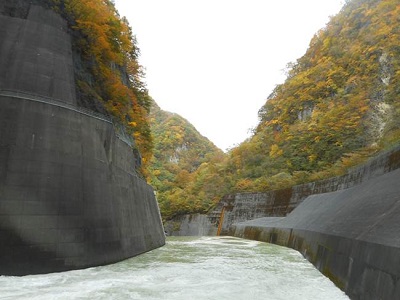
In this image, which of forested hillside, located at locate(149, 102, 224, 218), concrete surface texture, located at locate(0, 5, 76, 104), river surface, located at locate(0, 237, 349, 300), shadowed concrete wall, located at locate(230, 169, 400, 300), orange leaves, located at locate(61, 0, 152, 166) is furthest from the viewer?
forested hillside, located at locate(149, 102, 224, 218)

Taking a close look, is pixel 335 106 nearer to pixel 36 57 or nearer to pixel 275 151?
pixel 275 151

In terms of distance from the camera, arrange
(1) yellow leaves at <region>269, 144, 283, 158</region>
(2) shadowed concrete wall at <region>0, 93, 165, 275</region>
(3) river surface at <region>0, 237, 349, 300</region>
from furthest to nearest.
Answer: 1. (1) yellow leaves at <region>269, 144, 283, 158</region>
2. (2) shadowed concrete wall at <region>0, 93, 165, 275</region>
3. (3) river surface at <region>0, 237, 349, 300</region>

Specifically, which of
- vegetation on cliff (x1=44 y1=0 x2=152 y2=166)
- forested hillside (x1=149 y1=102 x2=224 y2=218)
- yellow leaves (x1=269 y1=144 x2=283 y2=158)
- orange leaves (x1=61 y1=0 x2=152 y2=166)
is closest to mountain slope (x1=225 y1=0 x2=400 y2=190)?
yellow leaves (x1=269 y1=144 x2=283 y2=158)

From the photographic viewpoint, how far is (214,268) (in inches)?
477

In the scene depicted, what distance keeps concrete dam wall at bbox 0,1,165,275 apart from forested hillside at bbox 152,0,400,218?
70.4 feet

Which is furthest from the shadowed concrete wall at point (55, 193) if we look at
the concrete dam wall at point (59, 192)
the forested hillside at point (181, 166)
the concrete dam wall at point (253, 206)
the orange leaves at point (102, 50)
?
the forested hillside at point (181, 166)

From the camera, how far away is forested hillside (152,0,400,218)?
3672cm

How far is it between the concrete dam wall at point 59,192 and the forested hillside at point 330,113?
21454 millimetres

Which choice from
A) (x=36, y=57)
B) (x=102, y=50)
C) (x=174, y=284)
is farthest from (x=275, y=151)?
(x=174, y=284)

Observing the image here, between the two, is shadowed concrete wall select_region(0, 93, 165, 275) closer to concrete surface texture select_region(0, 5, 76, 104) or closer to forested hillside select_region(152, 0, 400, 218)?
concrete surface texture select_region(0, 5, 76, 104)

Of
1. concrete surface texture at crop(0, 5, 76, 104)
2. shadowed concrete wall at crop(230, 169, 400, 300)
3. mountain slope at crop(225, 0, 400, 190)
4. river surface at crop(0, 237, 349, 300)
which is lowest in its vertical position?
river surface at crop(0, 237, 349, 300)

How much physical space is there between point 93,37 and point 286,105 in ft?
129

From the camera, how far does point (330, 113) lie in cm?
4128

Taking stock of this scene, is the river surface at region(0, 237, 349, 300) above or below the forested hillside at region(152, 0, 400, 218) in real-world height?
below
